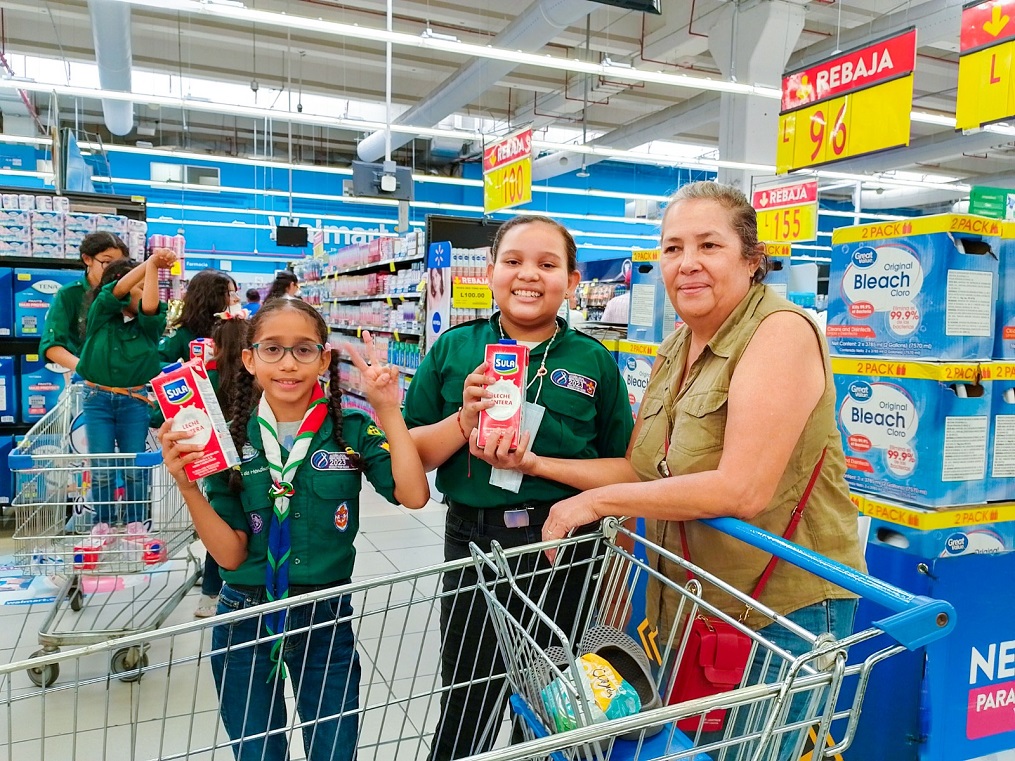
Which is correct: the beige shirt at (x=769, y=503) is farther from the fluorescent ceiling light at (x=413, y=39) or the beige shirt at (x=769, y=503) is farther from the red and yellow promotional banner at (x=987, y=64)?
the fluorescent ceiling light at (x=413, y=39)

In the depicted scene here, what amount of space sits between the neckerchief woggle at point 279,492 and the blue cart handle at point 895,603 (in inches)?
43.3

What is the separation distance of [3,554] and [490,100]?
14.2 m

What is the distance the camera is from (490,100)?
16.9m

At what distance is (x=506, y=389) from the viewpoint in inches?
63.1

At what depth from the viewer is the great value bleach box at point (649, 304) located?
3535 millimetres

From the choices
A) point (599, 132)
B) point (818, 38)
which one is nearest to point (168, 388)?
point (818, 38)

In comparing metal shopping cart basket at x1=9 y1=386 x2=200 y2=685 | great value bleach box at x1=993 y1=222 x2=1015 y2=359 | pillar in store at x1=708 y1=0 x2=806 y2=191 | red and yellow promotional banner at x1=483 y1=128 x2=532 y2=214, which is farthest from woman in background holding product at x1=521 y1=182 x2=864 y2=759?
red and yellow promotional banner at x1=483 y1=128 x2=532 y2=214

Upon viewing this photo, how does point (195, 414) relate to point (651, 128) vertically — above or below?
below

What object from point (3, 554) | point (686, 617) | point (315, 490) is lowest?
point (3, 554)

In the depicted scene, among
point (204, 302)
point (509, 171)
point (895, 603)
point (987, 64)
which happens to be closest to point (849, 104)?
point (987, 64)

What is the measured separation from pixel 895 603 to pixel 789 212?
1073 centimetres

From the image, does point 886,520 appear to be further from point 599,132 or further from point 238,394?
point 599,132

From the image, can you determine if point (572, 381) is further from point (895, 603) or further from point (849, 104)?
point (849, 104)

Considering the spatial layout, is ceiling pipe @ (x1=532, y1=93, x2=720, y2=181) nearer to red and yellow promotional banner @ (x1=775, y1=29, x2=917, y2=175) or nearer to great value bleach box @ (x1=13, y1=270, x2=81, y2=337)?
red and yellow promotional banner @ (x1=775, y1=29, x2=917, y2=175)
